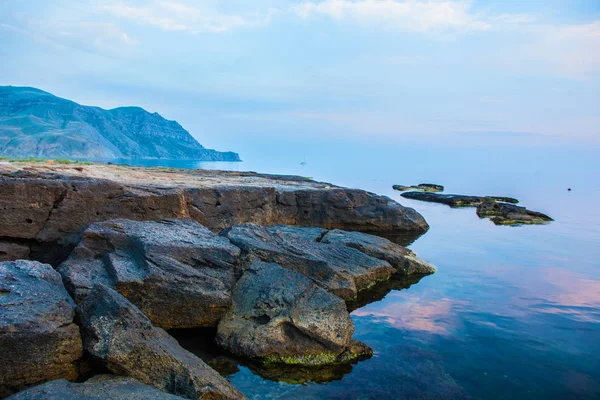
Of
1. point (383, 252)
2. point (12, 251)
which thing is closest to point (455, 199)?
point (383, 252)

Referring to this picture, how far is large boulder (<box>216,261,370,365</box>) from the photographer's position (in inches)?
411

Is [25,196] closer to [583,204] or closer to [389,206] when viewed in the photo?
[389,206]

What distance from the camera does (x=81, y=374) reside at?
7.70m

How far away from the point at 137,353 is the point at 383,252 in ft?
45.5

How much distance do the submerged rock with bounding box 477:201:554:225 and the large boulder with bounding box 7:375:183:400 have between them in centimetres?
3854

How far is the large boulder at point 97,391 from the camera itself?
6.37 meters

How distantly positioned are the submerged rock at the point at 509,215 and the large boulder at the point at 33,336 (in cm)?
3871

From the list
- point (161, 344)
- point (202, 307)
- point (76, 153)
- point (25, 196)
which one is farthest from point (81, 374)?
point (76, 153)

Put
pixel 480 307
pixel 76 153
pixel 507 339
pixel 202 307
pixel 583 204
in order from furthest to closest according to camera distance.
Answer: pixel 76 153 < pixel 583 204 < pixel 480 307 < pixel 507 339 < pixel 202 307

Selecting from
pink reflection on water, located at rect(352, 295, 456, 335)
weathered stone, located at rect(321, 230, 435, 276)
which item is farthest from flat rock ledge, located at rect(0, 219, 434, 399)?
weathered stone, located at rect(321, 230, 435, 276)

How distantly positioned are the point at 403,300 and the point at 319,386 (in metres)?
7.49

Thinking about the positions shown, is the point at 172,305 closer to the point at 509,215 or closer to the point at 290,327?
the point at 290,327

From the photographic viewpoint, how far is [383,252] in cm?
1980

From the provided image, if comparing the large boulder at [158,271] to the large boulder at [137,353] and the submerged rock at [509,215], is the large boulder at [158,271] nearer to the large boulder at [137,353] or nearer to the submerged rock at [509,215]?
the large boulder at [137,353]
